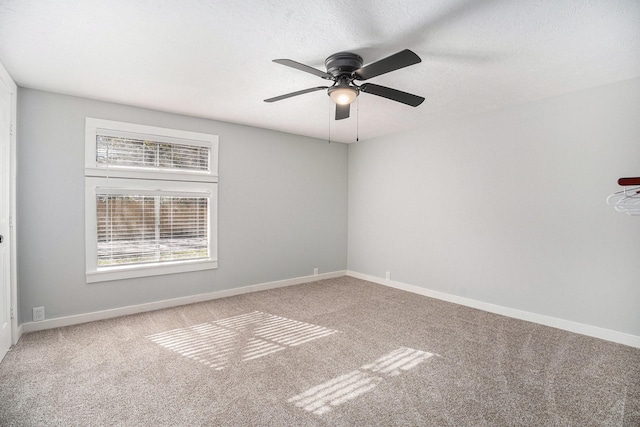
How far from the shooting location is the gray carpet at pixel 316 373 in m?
1.99

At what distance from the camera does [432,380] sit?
7.83ft

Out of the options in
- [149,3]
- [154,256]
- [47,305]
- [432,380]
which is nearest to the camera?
[149,3]

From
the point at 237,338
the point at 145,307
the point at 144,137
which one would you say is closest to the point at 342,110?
the point at 237,338

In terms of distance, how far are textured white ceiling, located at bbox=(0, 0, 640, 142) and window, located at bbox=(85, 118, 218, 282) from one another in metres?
0.52

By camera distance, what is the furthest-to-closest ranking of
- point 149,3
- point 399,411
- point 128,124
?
1. point 128,124
2. point 399,411
3. point 149,3

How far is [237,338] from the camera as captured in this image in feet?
10.3

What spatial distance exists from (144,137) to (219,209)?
123 cm

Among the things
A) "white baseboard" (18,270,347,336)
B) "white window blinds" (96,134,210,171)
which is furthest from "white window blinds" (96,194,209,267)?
"white baseboard" (18,270,347,336)

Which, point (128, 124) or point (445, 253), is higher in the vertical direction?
point (128, 124)

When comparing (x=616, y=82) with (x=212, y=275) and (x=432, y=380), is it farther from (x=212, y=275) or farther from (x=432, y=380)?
(x=212, y=275)

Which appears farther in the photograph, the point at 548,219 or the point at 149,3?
the point at 548,219

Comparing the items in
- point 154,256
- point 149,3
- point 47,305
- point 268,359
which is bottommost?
point 268,359

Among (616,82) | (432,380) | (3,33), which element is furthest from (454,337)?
(3,33)

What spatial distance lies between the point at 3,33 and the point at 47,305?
2518 mm
